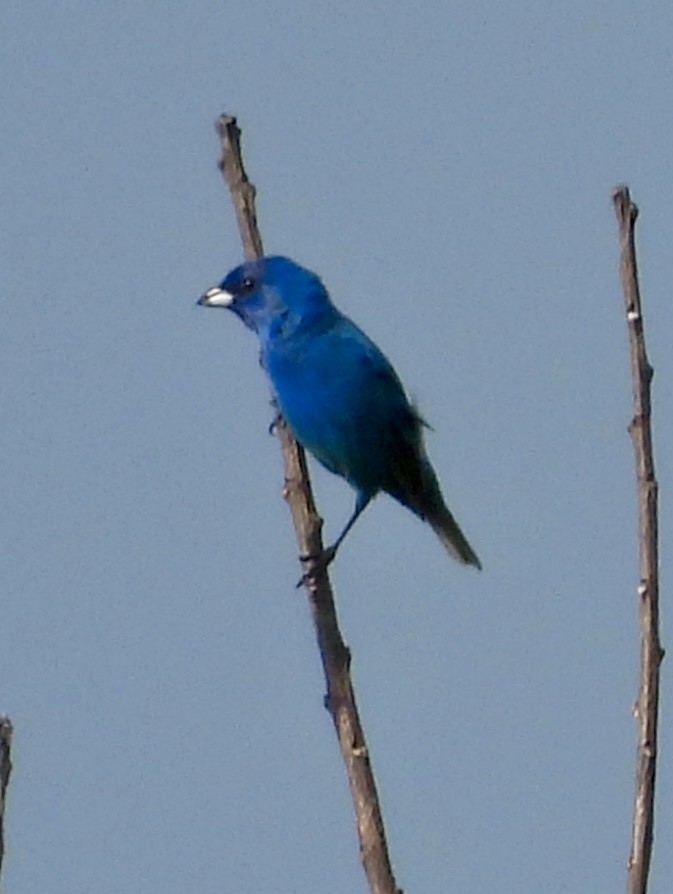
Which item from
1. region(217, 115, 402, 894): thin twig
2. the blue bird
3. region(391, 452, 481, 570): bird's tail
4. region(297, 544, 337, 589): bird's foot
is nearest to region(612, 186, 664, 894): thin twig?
region(217, 115, 402, 894): thin twig

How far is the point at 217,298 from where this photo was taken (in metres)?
9.31

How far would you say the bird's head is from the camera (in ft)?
29.9

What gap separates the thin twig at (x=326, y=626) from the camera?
4.38 meters

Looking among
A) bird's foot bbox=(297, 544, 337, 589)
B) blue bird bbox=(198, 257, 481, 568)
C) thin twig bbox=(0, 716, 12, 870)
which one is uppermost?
blue bird bbox=(198, 257, 481, 568)

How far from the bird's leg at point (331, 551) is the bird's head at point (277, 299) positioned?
906mm

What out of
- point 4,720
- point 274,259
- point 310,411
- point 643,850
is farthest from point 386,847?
point 274,259

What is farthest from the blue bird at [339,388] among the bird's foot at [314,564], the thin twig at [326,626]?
the bird's foot at [314,564]

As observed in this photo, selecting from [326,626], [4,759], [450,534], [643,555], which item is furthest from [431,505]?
[4,759]

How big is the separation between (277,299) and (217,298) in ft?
1.13

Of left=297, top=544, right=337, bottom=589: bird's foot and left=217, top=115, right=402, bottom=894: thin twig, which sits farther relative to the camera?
left=297, top=544, right=337, bottom=589: bird's foot

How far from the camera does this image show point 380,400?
9227 mm

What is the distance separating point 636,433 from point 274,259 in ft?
16.5

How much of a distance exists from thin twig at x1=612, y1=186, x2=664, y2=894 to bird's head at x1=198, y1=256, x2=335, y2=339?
15.6ft

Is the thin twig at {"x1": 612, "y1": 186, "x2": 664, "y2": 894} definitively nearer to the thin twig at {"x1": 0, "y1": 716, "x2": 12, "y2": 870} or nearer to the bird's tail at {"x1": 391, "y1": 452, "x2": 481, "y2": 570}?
the thin twig at {"x1": 0, "y1": 716, "x2": 12, "y2": 870}
